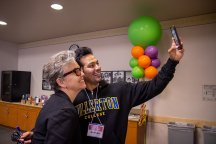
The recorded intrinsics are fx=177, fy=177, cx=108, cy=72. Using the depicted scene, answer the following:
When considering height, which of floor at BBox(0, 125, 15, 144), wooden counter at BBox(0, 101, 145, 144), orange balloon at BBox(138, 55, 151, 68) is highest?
orange balloon at BBox(138, 55, 151, 68)

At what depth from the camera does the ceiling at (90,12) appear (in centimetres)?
251

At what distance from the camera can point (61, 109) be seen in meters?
0.89

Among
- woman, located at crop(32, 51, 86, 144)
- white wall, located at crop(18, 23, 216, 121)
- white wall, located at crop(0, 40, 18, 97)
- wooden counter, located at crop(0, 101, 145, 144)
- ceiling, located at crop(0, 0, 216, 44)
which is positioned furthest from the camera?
white wall, located at crop(0, 40, 18, 97)

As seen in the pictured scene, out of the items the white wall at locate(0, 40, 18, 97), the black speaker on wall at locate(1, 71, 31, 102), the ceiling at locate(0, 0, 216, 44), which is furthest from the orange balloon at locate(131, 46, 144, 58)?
the white wall at locate(0, 40, 18, 97)

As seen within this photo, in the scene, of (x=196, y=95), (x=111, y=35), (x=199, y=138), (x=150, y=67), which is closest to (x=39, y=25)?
(x=111, y=35)

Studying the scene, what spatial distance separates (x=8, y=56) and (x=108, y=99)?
5106 mm

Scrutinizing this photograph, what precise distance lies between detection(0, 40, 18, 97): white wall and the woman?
502 cm

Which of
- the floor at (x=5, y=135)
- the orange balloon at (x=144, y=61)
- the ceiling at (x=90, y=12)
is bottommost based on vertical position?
the floor at (x=5, y=135)

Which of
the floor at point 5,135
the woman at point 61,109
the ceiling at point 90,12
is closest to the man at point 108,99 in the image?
the woman at point 61,109

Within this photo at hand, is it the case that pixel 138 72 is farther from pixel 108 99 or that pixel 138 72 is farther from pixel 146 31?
pixel 108 99

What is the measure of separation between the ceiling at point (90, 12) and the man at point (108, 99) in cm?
137

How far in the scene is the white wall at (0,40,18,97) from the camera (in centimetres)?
529

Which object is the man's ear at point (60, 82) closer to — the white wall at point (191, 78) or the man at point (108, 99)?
the man at point (108, 99)

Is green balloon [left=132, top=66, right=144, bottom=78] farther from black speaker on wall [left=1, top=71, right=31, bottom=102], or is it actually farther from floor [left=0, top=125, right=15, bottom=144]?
black speaker on wall [left=1, top=71, right=31, bottom=102]
